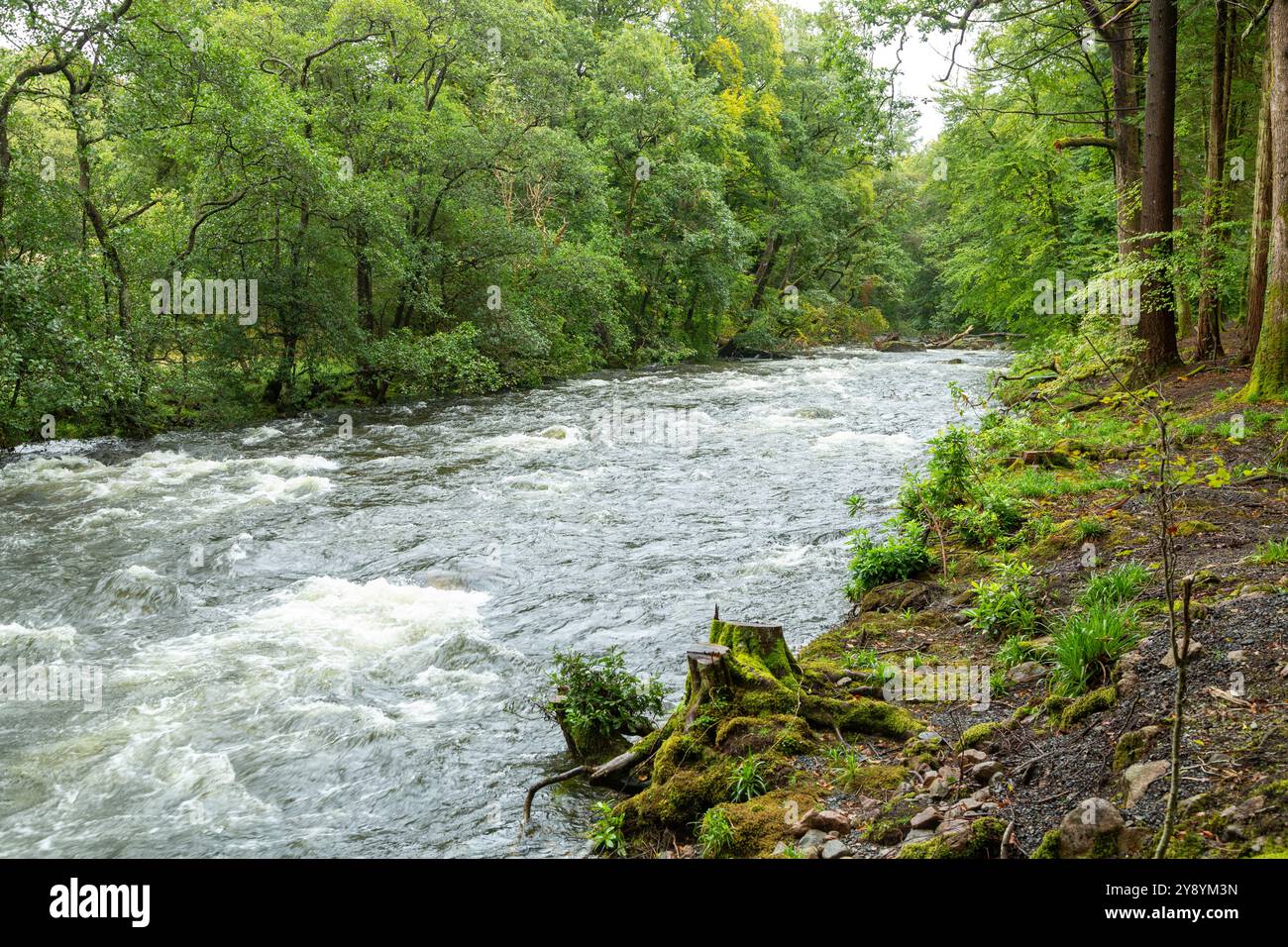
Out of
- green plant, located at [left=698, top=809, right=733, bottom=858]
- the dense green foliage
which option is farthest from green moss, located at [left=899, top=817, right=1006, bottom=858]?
the dense green foliage

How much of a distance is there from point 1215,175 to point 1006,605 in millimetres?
11893

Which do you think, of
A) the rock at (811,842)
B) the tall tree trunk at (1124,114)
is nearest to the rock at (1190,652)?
the rock at (811,842)

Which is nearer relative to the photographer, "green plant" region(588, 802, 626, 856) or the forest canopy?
"green plant" region(588, 802, 626, 856)

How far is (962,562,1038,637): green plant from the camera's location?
20.8 feet

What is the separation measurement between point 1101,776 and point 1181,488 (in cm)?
510

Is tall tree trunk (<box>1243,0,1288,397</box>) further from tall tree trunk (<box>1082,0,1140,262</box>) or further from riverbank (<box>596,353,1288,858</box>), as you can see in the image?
riverbank (<box>596,353,1288,858</box>)

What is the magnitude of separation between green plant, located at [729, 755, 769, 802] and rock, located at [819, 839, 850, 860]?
2.33 ft

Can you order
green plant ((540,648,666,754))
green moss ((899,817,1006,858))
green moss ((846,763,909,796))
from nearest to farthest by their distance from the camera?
green moss ((899,817,1006,858))
green moss ((846,763,909,796))
green plant ((540,648,666,754))

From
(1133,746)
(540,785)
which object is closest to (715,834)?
(540,785)

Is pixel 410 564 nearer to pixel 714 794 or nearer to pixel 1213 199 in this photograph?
pixel 714 794

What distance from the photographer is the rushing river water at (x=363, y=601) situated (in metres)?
5.41
